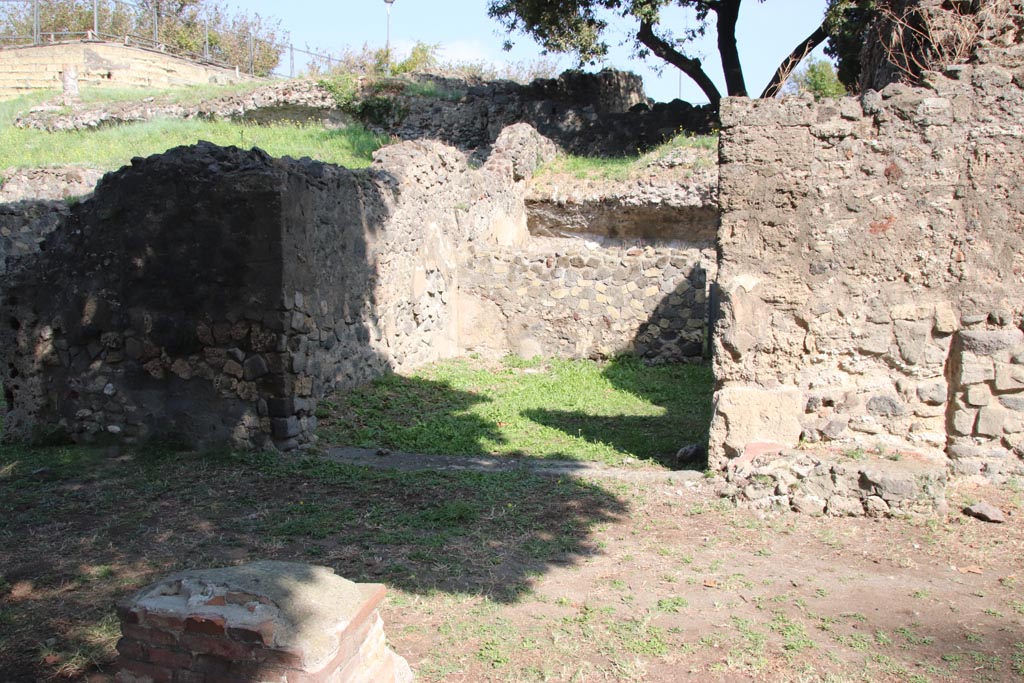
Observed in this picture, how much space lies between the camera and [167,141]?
20703mm

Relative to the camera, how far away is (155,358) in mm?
7250

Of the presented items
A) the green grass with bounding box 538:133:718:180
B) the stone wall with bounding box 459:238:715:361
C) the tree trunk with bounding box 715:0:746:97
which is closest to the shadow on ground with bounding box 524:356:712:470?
the stone wall with bounding box 459:238:715:361

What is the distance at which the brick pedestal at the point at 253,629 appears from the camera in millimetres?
2799

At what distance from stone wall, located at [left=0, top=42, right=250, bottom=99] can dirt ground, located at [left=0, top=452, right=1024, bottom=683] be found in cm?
2716

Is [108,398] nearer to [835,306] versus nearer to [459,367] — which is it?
[459,367]

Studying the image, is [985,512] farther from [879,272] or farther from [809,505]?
[879,272]

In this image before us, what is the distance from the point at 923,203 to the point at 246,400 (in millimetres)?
5285

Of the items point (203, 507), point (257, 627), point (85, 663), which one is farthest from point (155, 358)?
point (257, 627)

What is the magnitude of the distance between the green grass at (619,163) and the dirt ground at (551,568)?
12.5 metres

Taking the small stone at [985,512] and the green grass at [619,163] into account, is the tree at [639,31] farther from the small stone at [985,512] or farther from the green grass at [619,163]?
the small stone at [985,512]

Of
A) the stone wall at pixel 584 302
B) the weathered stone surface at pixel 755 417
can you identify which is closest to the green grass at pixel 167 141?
the stone wall at pixel 584 302

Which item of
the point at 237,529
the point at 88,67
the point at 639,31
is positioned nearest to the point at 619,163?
the point at 639,31

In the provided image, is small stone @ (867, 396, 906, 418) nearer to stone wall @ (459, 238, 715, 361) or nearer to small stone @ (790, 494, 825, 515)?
small stone @ (790, 494, 825, 515)

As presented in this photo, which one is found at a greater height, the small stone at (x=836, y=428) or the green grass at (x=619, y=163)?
the green grass at (x=619, y=163)
